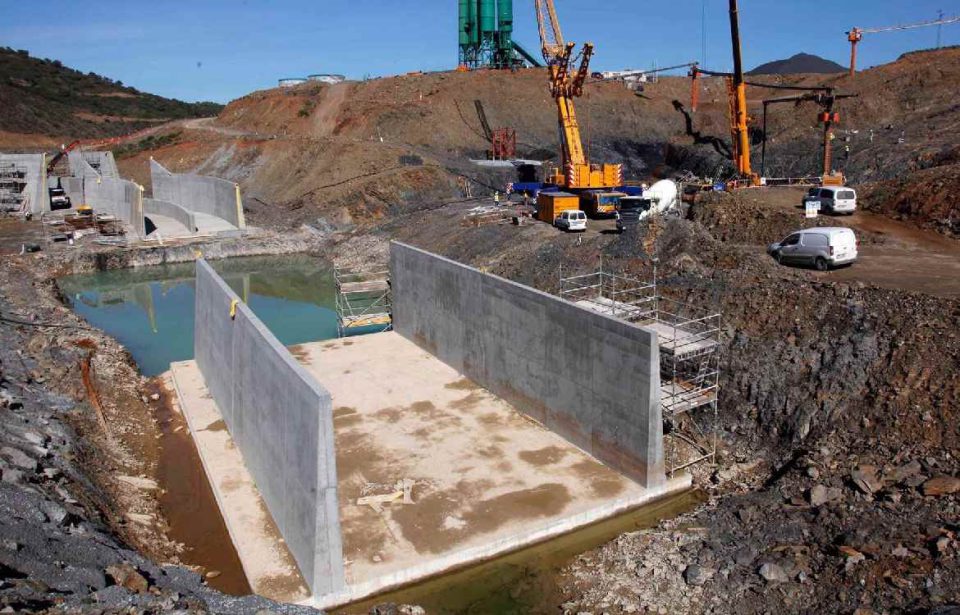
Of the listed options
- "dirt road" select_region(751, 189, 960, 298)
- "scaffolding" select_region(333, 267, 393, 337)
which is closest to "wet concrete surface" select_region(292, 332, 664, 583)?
"scaffolding" select_region(333, 267, 393, 337)

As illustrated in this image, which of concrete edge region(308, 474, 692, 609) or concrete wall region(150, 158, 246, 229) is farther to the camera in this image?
concrete wall region(150, 158, 246, 229)

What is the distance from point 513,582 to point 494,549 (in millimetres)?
753

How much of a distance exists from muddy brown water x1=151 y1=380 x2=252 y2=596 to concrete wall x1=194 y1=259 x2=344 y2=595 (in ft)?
3.18

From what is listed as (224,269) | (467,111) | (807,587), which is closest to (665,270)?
(807,587)

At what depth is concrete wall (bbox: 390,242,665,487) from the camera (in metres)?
14.5

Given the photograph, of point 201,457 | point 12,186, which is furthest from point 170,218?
point 201,457

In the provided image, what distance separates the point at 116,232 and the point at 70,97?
70535 millimetres

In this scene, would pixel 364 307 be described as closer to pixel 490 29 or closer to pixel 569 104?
pixel 569 104

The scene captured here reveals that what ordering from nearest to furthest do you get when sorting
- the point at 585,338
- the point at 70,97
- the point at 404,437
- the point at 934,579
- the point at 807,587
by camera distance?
the point at 934,579 → the point at 807,587 → the point at 585,338 → the point at 404,437 → the point at 70,97

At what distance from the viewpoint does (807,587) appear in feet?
35.5

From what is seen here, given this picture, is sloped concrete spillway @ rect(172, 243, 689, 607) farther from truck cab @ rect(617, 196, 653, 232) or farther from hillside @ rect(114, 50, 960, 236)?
hillside @ rect(114, 50, 960, 236)

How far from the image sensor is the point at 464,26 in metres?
76.4

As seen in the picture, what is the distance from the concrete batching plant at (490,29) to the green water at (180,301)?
4347cm

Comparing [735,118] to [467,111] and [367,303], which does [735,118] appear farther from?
[467,111]
